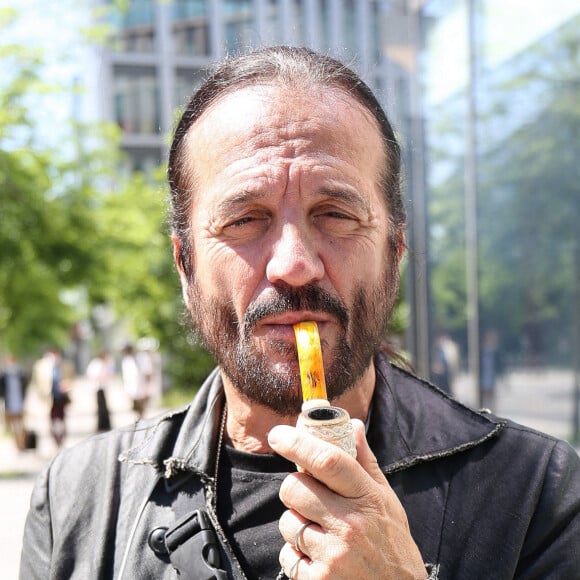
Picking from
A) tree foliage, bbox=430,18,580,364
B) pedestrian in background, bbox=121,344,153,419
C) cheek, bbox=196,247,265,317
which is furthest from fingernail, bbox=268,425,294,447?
pedestrian in background, bbox=121,344,153,419

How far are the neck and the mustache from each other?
10.3 inches

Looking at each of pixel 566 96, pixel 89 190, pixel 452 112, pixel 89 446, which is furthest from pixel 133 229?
pixel 89 446

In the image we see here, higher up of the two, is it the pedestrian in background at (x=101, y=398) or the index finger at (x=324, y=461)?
the index finger at (x=324, y=461)

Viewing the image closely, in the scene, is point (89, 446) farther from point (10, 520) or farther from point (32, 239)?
point (32, 239)

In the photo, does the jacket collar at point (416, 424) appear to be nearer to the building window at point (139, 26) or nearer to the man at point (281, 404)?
the man at point (281, 404)

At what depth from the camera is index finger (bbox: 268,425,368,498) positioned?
4.17 feet

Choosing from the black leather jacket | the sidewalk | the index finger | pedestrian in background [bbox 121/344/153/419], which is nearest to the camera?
the index finger

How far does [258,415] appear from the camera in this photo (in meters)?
1.97

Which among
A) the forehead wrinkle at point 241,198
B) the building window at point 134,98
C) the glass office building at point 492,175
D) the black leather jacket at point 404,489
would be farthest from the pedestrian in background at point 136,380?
the building window at point 134,98

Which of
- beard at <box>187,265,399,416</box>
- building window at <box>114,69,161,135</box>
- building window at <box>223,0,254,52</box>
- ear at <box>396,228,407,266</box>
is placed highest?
building window at <box>223,0,254,52</box>

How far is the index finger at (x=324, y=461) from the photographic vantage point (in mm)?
1271

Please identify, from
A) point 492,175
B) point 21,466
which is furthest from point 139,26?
point 492,175

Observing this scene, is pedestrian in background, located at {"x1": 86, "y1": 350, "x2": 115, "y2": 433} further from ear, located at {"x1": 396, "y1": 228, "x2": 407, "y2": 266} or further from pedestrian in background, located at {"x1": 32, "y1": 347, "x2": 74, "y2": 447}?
ear, located at {"x1": 396, "y1": 228, "x2": 407, "y2": 266}

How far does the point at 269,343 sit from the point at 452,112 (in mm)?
8556
